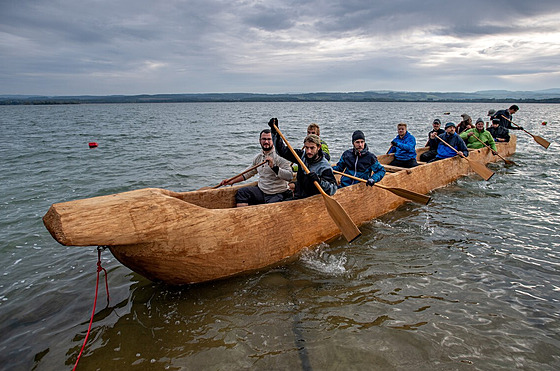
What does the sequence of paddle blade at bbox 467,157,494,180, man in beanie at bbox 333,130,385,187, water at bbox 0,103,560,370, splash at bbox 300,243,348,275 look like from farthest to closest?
1. paddle blade at bbox 467,157,494,180
2. man in beanie at bbox 333,130,385,187
3. splash at bbox 300,243,348,275
4. water at bbox 0,103,560,370

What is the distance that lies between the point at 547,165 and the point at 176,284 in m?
15.0

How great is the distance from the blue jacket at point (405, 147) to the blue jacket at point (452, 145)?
1.85 metres

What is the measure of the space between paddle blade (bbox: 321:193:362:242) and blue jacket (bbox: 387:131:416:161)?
498cm

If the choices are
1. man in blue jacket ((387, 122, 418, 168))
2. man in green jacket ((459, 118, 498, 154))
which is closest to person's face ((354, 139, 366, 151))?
man in blue jacket ((387, 122, 418, 168))

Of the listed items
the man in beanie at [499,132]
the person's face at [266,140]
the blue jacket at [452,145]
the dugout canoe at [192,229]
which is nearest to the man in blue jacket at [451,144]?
the blue jacket at [452,145]

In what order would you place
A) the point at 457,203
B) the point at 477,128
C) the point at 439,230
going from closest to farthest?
1. the point at 439,230
2. the point at 457,203
3. the point at 477,128

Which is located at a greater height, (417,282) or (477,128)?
(477,128)

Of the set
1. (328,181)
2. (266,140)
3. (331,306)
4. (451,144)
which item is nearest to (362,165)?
(328,181)

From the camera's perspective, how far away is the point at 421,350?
3439mm

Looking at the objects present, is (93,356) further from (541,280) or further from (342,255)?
(541,280)

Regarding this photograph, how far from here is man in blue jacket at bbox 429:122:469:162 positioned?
10.0m

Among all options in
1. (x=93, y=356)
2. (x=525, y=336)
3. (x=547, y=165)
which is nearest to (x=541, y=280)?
(x=525, y=336)

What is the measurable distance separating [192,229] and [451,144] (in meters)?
9.09

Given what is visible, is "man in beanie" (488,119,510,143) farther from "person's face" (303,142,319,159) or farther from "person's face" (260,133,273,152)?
"person's face" (260,133,273,152)
